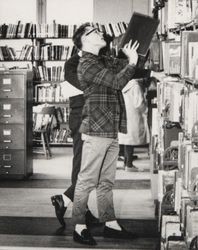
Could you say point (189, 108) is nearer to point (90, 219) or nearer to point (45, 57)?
point (90, 219)

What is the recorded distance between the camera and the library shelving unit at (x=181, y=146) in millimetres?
3020

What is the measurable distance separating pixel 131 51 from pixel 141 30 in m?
0.15

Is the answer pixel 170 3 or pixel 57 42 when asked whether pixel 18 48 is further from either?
pixel 170 3

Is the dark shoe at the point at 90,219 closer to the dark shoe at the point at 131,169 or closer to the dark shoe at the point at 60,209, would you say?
the dark shoe at the point at 60,209

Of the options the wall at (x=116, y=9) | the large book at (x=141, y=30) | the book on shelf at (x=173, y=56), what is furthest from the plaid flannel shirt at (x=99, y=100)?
the wall at (x=116, y=9)

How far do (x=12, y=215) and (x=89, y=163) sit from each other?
127 cm

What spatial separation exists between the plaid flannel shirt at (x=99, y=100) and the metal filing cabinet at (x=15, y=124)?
9.12 ft

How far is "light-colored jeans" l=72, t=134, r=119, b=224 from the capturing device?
3.91 metres

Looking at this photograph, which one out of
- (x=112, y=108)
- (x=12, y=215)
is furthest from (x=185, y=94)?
(x=12, y=215)

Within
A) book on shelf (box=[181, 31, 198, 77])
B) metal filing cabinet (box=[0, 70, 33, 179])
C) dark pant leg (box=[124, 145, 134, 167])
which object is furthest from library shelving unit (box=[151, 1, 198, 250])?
dark pant leg (box=[124, 145, 134, 167])

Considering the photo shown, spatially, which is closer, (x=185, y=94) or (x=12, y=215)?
(x=185, y=94)

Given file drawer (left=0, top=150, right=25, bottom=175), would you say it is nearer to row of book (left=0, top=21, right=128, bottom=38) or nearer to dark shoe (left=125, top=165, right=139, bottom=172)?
dark shoe (left=125, top=165, right=139, bottom=172)

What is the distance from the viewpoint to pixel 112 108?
3.93 meters

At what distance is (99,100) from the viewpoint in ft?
12.8
